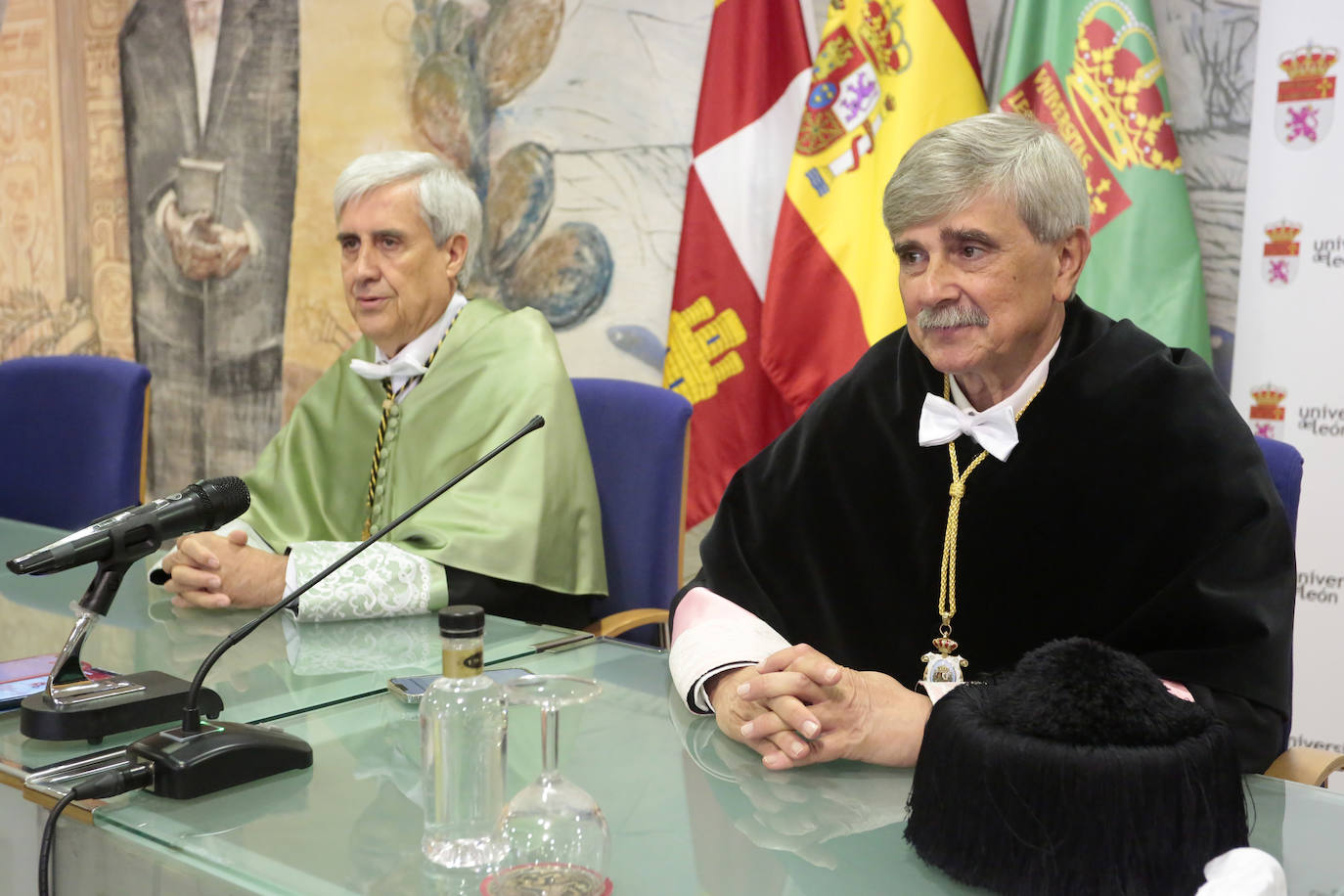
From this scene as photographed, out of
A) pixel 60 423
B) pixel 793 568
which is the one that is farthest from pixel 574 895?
pixel 60 423

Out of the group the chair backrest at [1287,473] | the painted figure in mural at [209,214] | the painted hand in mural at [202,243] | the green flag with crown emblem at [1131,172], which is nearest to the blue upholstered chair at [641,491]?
the green flag with crown emblem at [1131,172]

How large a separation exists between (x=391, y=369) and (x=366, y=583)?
33.0 inches

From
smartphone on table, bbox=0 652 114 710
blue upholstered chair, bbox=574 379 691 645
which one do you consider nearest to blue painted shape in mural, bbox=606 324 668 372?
blue upholstered chair, bbox=574 379 691 645

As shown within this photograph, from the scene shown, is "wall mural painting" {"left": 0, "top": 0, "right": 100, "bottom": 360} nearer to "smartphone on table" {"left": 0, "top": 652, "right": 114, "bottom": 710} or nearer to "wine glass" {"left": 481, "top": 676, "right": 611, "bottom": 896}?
"smartphone on table" {"left": 0, "top": 652, "right": 114, "bottom": 710}

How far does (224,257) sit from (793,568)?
13.0 ft

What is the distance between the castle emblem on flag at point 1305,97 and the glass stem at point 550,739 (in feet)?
7.96

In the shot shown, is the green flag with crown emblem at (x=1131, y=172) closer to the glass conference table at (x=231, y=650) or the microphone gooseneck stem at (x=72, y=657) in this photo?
the glass conference table at (x=231, y=650)

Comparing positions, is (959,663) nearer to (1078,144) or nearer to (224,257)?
(1078,144)

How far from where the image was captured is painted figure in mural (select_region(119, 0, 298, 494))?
5035mm

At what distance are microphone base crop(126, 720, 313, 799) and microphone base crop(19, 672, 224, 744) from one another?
5.3 inches

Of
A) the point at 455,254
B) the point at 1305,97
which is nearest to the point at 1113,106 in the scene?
the point at 1305,97

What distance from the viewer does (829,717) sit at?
1.48 metres

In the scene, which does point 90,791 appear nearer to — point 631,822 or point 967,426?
point 631,822

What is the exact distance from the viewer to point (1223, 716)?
4.91ft
